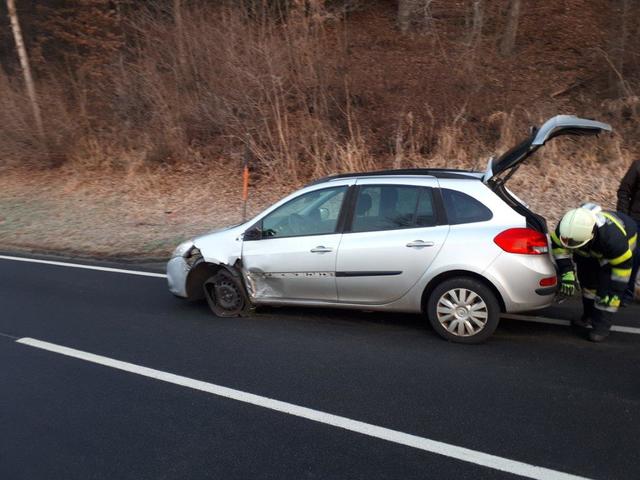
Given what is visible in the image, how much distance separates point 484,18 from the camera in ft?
48.8

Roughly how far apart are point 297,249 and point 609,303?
2902 mm

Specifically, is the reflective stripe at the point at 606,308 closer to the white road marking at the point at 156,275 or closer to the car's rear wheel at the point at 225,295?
the white road marking at the point at 156,275

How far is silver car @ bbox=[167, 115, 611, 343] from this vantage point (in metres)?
4.97

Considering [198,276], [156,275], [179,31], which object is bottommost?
[156,275]

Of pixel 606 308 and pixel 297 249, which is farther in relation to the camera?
pixel 297 249

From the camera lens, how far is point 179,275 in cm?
632

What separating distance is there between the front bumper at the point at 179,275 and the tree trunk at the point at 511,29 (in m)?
11.3

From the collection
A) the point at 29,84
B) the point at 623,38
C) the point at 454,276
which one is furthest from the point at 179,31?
the point at 454,276

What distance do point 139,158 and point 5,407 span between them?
12.7 meters

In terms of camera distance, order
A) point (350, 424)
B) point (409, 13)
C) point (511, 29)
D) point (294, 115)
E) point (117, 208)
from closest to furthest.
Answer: point (350, 424)
point (117, 208)
point (511, 29)
point (294, 115)
point (409, 13)

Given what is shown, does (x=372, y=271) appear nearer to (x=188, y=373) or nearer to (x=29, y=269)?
(x=188, y=373)

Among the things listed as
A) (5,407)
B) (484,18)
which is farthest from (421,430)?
(484,18)

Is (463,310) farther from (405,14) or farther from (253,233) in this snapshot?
(405,14)

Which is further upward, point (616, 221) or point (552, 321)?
point (616, 221)
